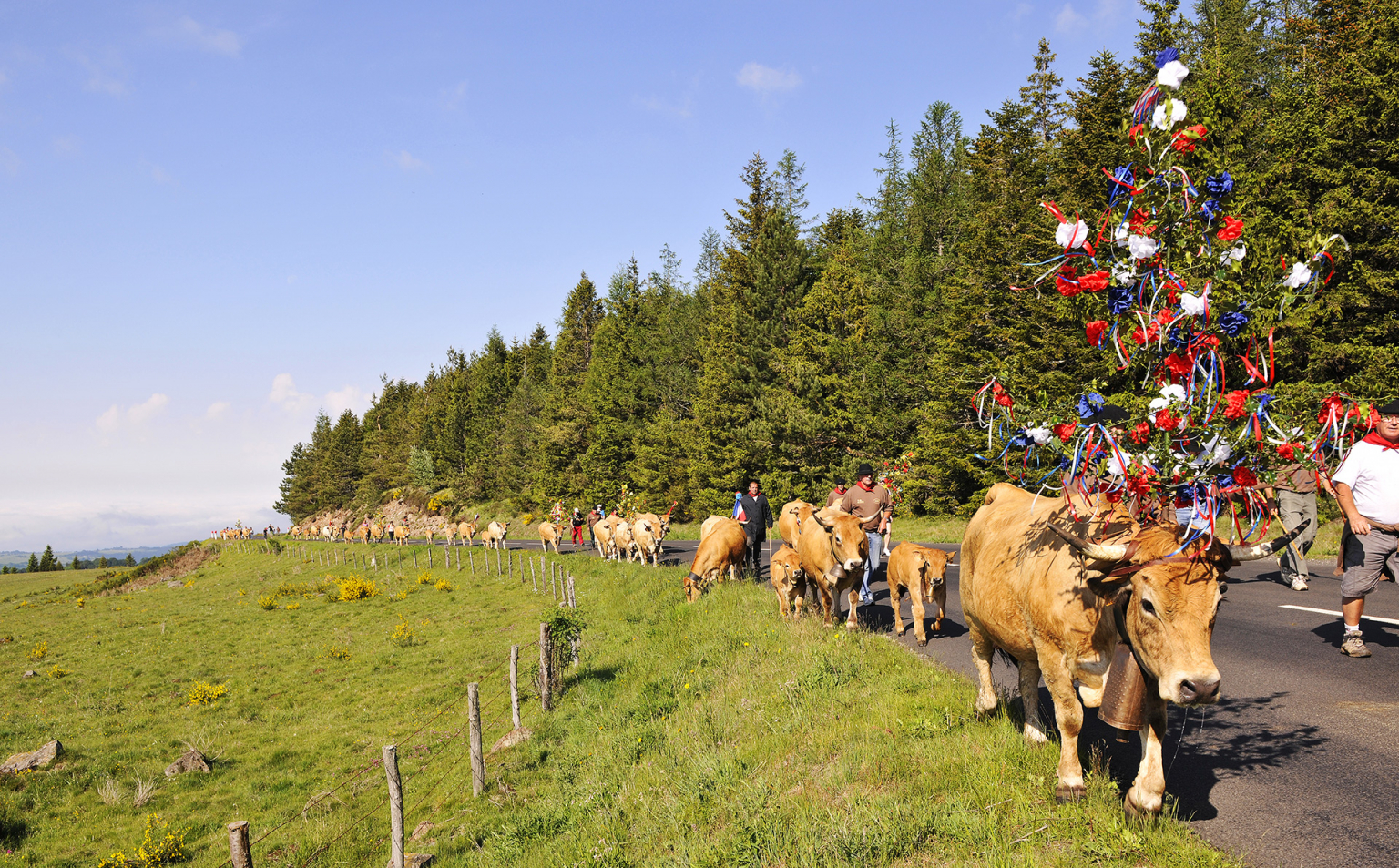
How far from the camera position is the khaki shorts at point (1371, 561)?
701cm

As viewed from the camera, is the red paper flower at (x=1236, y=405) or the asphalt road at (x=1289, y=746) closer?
the red paper flower at (x=1236, y=405)

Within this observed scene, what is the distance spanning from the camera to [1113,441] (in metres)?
4.09

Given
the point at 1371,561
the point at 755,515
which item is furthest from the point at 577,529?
the point at 1371,561

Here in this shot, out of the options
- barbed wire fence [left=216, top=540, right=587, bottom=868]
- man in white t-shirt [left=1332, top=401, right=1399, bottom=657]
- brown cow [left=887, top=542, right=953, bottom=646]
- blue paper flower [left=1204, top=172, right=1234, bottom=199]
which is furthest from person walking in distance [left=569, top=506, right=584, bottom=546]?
blue paper flower [left=1204, top=172, right=1234, bottom=199]

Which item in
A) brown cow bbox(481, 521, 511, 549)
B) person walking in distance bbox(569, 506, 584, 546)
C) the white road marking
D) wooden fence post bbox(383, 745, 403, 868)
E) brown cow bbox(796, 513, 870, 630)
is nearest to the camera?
wooden fence post bbox(383, 745, 403, 868)

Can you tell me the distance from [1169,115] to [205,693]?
914 inches

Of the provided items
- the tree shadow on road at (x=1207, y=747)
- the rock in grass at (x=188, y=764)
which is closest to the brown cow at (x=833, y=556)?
the tree shadow on road at (x=1207, y=747)

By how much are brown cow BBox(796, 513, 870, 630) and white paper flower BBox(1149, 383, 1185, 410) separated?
6143mm

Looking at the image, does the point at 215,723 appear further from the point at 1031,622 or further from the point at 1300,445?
the point at 1300,445

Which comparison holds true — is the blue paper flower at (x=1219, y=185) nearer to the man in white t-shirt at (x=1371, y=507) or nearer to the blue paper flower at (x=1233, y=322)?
the blue paper flower at (x=1233, y=322)

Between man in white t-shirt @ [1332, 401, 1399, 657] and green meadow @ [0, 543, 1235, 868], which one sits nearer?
green meadow @ [0, 543, 1235, 868]

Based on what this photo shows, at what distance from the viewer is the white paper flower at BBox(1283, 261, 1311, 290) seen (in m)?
3.83

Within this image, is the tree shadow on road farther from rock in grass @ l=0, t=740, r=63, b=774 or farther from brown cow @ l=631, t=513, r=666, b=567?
brown cow @ l=631, t=513, r=666, b=567

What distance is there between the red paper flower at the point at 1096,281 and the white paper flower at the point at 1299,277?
85cm
